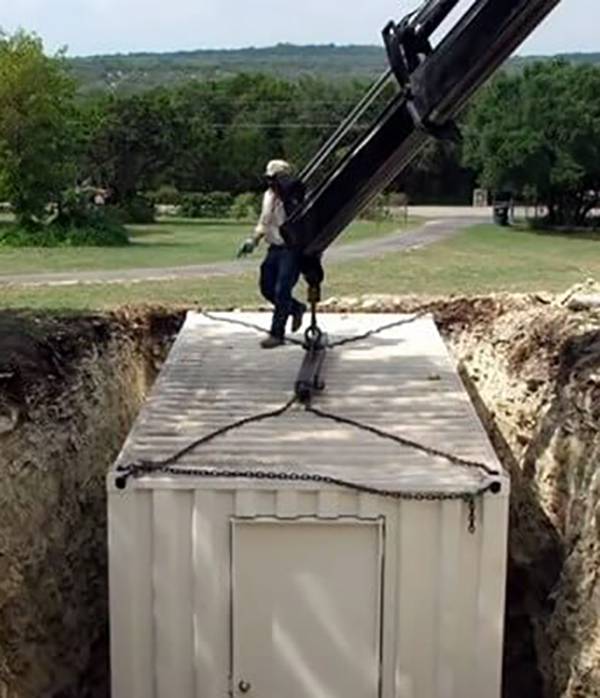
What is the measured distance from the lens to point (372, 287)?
25.4 meters

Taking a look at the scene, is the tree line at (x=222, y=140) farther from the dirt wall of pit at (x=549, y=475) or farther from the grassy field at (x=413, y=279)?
the dirt wall of pit at (x=549, y=475)

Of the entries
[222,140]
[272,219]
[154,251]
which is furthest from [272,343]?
[222,140]

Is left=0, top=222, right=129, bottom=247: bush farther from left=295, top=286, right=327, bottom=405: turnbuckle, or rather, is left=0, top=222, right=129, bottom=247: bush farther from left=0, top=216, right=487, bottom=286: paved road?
left=295, top=286, right=327, bottom=405: turnbuckle

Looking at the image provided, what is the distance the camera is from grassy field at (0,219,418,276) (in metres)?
33.2

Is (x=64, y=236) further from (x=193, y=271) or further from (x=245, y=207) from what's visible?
(x=245, y=207)

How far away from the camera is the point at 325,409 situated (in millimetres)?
10078

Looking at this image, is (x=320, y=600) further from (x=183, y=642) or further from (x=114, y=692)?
(x=114, y=692)

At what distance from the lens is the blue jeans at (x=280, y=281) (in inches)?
424

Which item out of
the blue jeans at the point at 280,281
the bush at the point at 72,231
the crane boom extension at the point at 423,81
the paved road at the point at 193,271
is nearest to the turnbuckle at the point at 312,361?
the blue jeans at the point at 280,281

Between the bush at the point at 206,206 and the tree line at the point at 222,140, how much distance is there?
168cm

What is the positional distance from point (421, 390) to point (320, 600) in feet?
10.0

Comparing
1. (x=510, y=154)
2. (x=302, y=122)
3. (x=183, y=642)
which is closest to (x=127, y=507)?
(x=183, y=642)

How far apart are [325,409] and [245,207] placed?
172 feet

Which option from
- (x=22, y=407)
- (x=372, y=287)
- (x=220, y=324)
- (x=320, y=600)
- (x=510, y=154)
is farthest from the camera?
(x=510, y=154)
